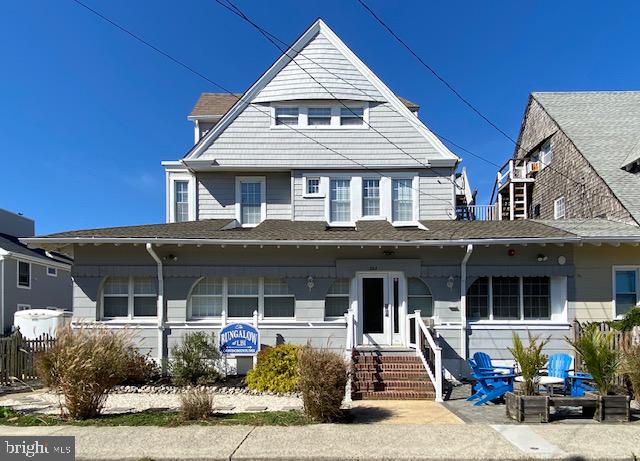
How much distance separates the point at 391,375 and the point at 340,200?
6.79 m

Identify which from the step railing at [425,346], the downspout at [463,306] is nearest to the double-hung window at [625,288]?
the downspout at [463,306]

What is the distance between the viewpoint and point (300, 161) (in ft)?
54.3

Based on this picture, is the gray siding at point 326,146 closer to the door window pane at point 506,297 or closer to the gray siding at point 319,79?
the gray siding at point 319,79

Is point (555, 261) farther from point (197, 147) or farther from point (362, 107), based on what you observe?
point (197, 147)

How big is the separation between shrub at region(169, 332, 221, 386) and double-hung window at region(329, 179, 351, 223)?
19.9 feet

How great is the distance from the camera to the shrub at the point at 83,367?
8328 mm

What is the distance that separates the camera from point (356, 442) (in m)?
7.20

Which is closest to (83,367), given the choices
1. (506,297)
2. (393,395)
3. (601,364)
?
(393,395)

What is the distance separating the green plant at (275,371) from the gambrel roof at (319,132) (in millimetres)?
6887

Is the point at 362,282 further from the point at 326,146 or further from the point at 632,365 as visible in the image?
the point at 632,365

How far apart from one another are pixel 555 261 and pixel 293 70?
10.5 m

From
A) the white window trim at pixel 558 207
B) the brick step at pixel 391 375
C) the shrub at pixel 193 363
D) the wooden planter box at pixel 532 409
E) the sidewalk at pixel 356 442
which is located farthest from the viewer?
the white window trim at pixel 558 207

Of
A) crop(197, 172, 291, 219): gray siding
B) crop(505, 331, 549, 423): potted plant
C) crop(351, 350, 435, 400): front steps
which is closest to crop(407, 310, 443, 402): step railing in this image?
crop(351, 350, 435, 400): front steps

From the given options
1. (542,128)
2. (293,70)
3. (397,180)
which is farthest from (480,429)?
(542,128)
